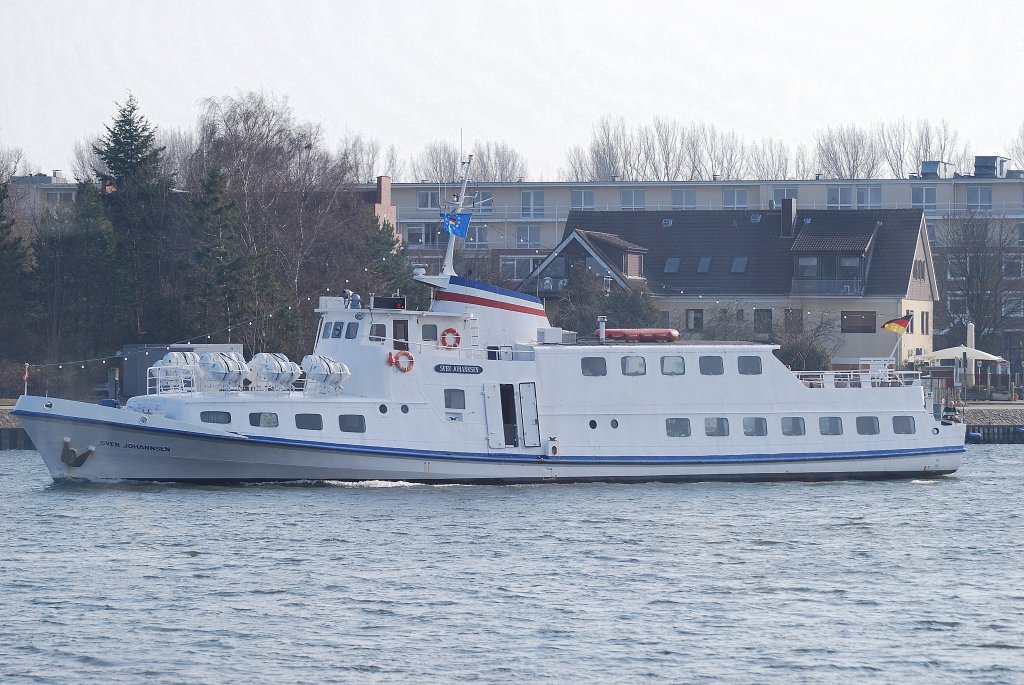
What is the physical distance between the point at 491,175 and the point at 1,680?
120 meters

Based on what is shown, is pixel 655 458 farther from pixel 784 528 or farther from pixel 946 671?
pixel 946 671

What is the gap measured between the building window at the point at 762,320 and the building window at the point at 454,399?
37294 mm

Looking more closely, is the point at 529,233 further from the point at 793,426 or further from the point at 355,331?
the point at 355,331

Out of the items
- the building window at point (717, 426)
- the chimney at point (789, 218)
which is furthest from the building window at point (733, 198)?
the building window at point (717, 426)

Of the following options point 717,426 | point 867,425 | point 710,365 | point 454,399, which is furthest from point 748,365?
point 454,399

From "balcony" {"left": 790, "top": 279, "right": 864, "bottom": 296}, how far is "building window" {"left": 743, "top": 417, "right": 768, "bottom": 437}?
129 feet

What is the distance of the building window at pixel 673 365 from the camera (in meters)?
42.5

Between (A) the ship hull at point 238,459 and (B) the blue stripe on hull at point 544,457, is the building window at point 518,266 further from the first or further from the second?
(A) the ship hull at point 238,459

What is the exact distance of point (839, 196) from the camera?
107 meters

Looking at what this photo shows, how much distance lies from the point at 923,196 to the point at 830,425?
218 feet

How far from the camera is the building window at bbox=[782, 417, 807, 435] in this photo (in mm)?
43094

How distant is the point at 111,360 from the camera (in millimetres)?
68812

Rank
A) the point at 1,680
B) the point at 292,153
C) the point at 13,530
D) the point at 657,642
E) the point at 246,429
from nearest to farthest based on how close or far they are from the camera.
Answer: the point at 1,680, the point at 657,642, the point at 13,530, the point at 246,429, the point at 292,153

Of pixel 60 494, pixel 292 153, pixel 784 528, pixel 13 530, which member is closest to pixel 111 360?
pixel 292 153
